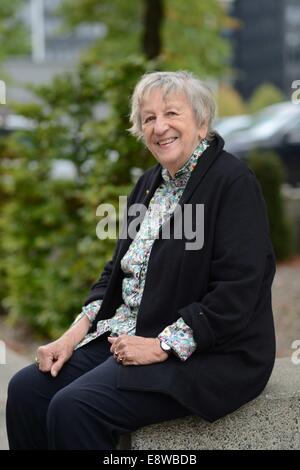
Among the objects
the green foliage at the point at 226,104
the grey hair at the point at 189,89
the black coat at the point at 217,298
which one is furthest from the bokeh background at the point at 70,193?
the green foliage at the point at 226,104

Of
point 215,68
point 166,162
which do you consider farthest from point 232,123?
point 166,162

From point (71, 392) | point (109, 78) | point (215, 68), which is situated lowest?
point (71, 392)

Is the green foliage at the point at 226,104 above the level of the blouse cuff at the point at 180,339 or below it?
above

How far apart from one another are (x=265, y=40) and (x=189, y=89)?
111044 mm

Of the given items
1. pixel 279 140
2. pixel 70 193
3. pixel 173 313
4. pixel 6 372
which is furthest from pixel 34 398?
pixel 279 140

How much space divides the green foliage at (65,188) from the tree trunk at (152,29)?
430 centimetres

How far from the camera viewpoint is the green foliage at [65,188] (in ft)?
19.3

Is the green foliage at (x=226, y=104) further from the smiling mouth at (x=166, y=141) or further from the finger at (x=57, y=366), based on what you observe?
the finger at (x=57, y=366)

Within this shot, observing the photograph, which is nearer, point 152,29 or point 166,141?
point 166,141

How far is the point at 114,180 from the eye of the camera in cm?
595

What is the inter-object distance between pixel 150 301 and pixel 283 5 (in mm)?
111145

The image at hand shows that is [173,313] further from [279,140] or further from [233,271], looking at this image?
[279,140]

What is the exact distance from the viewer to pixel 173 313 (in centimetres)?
287
